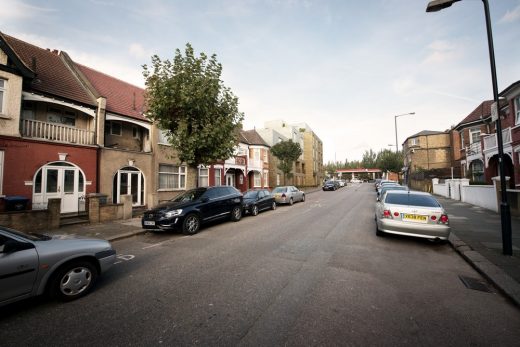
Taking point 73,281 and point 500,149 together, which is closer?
point 73,281

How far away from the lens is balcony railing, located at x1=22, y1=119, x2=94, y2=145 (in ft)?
35.6

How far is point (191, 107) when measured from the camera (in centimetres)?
1059

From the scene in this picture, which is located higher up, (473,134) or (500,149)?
(473,134)

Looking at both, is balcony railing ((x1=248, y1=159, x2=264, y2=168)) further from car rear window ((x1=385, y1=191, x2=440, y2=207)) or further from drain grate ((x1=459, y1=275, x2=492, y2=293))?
drain grate ((x1=459, y1=275, x2=492, y2=293))

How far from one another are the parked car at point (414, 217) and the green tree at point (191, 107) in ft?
24.6

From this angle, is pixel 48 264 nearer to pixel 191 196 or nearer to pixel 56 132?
pixel 191 196

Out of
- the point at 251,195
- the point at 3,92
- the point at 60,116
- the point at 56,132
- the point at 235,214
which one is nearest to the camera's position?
the point at 3,92

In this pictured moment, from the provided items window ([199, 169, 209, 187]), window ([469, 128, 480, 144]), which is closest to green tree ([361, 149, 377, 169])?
window ([469, 128, 480, 144])

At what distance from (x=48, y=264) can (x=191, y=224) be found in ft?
16.6

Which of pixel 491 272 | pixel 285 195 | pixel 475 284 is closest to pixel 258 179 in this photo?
pixel 285 195

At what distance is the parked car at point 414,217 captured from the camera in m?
6.41

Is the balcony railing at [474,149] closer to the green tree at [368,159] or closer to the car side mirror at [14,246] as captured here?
the car side mirror at [14,246]

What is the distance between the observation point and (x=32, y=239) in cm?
369

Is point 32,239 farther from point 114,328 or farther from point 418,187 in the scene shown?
point 418,187
